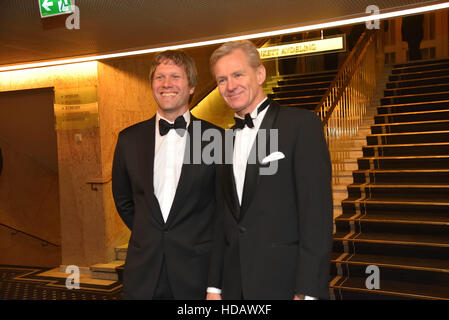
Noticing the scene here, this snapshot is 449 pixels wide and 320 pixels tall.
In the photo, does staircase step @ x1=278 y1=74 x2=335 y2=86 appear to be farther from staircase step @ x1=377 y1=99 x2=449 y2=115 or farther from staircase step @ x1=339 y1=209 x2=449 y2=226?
staircase step @ x1=339 y1=209 x2=449 y2=226

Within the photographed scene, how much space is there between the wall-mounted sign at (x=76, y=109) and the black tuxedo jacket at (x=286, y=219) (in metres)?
4.67

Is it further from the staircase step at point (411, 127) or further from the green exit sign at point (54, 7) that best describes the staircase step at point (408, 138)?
the green exit sign at point (54, 7)

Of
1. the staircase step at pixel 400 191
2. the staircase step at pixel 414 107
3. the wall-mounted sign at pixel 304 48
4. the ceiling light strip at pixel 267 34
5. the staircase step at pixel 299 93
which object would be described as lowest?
the staircase step at pixel 400 191

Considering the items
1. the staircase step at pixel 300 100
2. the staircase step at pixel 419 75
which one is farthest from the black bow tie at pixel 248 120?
the staircase step at pixel 419 75

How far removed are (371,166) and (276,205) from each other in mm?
5247

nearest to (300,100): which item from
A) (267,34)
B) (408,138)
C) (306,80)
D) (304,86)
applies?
(304,86)

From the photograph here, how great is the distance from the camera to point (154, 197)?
209 centimetres

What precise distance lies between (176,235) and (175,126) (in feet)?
1.68

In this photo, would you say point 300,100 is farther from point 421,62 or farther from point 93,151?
point 93,151

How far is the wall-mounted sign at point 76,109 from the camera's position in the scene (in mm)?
6113

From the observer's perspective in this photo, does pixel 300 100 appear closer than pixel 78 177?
No

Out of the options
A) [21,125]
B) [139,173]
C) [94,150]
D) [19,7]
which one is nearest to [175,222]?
[139,173]

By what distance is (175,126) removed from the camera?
2.21m
